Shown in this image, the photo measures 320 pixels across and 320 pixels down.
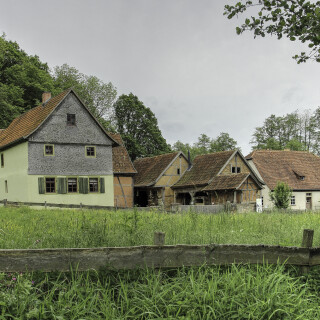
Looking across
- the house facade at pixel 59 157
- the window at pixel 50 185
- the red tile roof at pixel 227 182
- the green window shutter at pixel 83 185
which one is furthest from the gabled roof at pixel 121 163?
the red tile roof at pixel 227 182

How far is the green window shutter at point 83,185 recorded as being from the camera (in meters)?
29.4

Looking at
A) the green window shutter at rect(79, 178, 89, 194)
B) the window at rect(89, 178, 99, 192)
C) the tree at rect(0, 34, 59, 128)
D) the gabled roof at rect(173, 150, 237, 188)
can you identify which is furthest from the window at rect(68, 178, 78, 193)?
the tree at rect(0, 34, 59, 128)

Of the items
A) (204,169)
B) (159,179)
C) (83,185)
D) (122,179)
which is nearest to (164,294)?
(83,185)

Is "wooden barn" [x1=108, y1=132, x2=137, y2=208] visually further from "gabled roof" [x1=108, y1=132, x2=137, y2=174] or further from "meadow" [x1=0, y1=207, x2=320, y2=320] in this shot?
"meadow" [x1=0, y1=207, x2=320, y2=320]

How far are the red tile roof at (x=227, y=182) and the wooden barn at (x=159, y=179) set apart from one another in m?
4.93

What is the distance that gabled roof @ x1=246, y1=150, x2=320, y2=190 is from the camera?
39375 mm

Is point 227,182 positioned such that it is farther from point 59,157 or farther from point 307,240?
point 307,240

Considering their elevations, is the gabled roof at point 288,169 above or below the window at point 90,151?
below

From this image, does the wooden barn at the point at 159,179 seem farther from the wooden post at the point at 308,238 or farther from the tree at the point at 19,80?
the wooden post at the point at 308,238

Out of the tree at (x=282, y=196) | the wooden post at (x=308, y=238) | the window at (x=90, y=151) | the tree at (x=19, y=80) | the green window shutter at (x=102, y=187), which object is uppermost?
the tree at (x=19, y=80)

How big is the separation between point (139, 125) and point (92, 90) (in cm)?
795

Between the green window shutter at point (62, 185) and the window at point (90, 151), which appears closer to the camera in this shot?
the green window shutter at point (62, 185)

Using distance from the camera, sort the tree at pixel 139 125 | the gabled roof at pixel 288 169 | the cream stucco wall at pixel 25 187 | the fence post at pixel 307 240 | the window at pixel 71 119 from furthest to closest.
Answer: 1. the tree at pixel 139 125
2. the gabled roof at pixel 288 169
3. the window at pixel 71 119
4. the cream stucco wall at pixel 25 187
5. the fence post at pixel 307 240

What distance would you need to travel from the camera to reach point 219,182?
31906 mm
